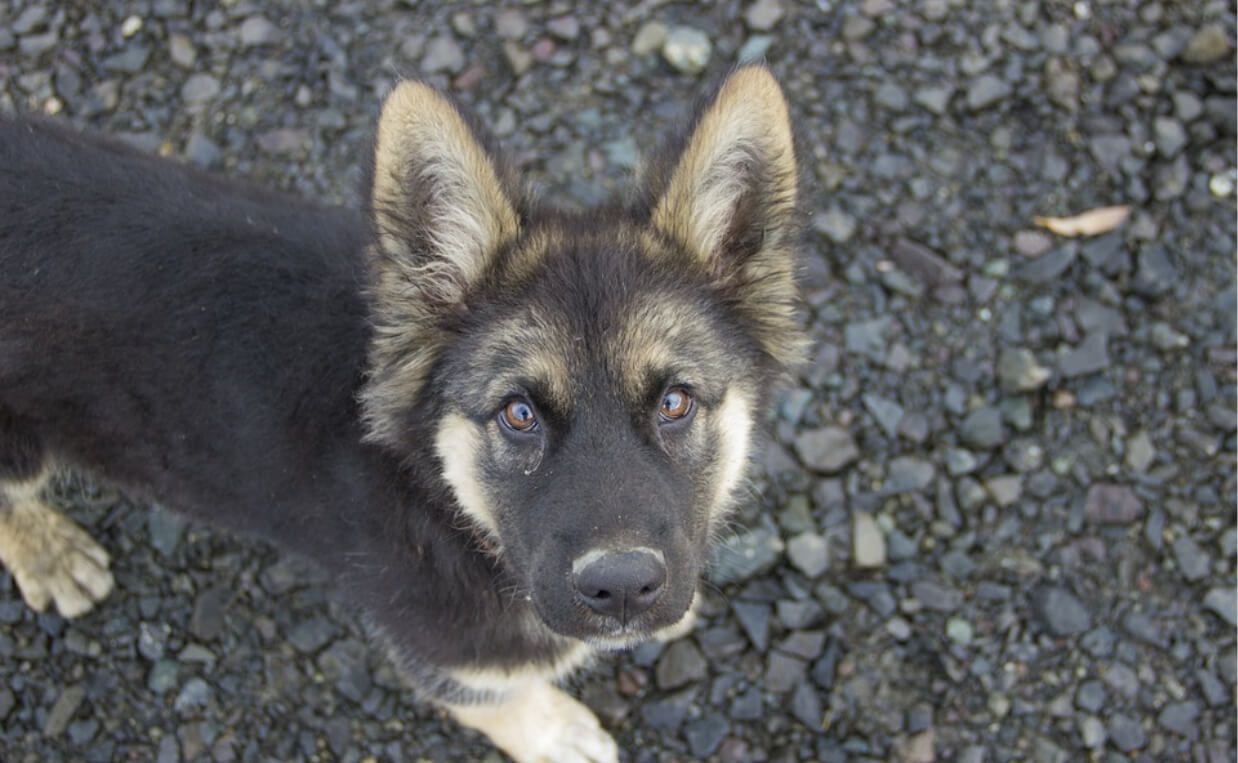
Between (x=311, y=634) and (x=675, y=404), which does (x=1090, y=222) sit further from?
(x=311, y=634)

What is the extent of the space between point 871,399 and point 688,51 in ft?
6.31

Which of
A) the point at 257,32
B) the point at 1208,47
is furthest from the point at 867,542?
the point at 257,32

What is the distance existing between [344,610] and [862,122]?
3199 mm

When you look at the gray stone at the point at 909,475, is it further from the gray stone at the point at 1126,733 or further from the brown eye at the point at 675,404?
the brown eye at the point at 675,404

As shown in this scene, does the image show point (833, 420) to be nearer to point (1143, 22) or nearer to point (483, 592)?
point (483, 592)

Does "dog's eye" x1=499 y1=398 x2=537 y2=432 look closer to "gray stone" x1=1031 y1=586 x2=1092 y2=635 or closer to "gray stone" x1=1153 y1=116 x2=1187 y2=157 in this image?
"gray stone" x1=1031 y1=586 x2=1092 y2=635

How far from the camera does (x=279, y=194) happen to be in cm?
411

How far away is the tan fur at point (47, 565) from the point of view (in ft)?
15.0

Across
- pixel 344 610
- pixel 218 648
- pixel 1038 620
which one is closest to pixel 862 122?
pixel 1038 620

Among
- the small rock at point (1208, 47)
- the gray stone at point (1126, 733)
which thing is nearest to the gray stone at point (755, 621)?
the gray stone at point (1126, 733)

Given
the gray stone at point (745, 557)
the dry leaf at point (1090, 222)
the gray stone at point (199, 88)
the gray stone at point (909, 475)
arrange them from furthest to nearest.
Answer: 1. the gray stone at point (199, 88)
2. the dry leaf at point (1090, 222)
3. the gray stone at point (909, 475)
4. the gray stone at point (745, 557)

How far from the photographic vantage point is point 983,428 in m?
4.85

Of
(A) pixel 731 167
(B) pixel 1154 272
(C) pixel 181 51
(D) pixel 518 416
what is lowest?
(B) pixel 1154 272

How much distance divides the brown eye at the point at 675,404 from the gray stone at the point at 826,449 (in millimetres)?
1719
